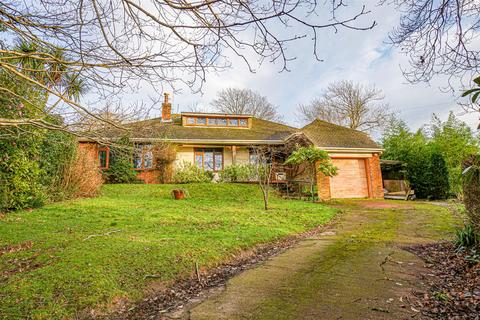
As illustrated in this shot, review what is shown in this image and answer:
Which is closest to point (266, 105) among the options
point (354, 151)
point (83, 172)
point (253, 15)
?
point (354, 151)

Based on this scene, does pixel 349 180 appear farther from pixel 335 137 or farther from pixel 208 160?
pixel 208 160

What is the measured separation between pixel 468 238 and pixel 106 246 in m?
6.17

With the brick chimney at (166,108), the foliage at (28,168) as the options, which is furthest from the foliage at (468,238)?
the foliage at (28,168)

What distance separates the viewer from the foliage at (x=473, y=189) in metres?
3.88

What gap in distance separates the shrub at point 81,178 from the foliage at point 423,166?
18.0 meters

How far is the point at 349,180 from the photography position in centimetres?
1563

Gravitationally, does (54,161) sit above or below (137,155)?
above

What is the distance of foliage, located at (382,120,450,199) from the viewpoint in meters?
14.9

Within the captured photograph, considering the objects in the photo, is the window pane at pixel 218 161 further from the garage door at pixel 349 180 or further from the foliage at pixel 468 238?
the foliage at pixel 468 238

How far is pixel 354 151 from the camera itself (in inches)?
618

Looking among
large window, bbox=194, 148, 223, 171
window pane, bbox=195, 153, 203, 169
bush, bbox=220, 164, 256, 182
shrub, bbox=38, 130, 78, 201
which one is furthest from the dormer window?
shrub, bbox=38, 130, 78, 201

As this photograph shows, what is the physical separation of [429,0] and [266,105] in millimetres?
28787

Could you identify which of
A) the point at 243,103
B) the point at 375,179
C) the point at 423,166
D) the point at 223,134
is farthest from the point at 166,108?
the point at 243,103

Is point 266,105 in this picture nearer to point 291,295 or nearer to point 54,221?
point 54,221
